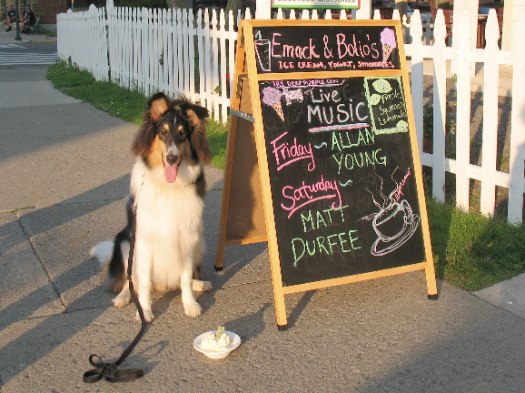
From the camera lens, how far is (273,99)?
4.34m

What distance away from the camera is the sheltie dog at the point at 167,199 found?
425 cm

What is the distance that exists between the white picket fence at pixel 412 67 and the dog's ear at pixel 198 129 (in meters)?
2.56

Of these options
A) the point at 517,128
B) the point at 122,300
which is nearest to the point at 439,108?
the point at 517,128

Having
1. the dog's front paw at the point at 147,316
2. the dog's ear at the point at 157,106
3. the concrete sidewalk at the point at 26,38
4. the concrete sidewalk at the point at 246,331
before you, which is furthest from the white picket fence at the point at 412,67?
the concrete sidewalk at the point at 26,38

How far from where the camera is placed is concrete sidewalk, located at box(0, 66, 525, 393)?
371 cm

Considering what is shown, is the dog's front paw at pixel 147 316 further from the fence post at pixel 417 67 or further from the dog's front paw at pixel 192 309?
the fence post at pixel 417 67

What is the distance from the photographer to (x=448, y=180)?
6.83m

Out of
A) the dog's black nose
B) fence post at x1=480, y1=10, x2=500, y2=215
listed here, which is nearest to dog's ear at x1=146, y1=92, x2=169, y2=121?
the dog's black nose

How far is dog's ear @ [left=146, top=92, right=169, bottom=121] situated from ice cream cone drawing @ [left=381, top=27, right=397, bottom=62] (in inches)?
58.6

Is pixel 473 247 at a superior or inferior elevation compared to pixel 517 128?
inferior

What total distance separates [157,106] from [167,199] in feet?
1.86

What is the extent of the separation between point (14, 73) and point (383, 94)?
17.1m

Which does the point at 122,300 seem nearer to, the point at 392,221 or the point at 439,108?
the point at 392,221

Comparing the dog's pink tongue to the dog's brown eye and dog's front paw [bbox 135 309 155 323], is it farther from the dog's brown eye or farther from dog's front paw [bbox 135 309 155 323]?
dog's front paw [bbox 135 309 155 323]
